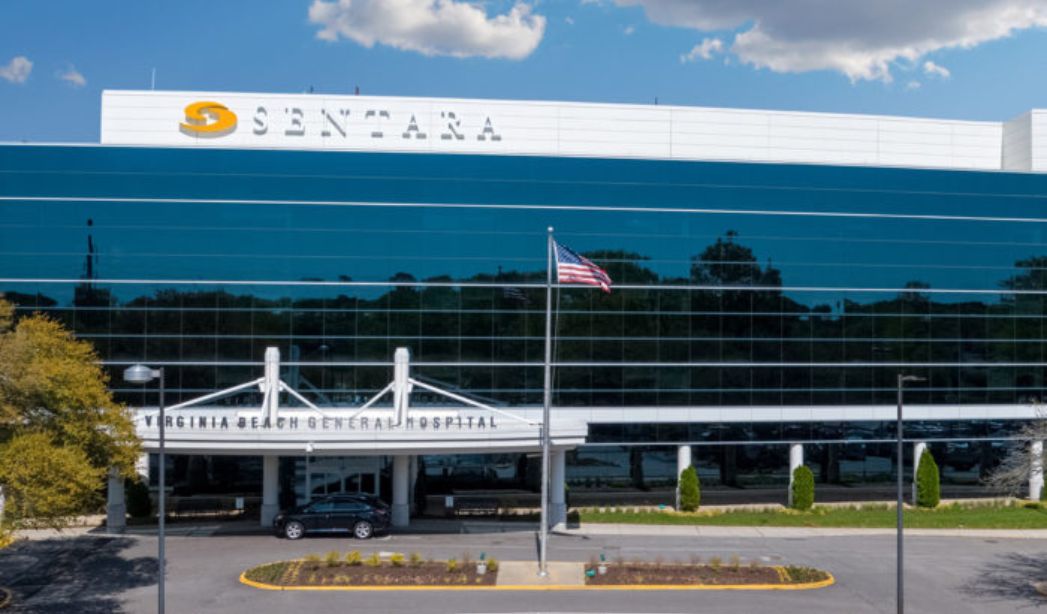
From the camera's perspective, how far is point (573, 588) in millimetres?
26094

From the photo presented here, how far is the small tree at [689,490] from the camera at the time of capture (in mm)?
39688

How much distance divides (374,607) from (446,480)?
15.2 m

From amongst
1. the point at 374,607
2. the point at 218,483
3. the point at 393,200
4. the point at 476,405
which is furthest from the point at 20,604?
the point at 393,200

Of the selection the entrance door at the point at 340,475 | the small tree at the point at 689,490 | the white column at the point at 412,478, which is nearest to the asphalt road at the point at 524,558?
the entrance door at the point at 340,475

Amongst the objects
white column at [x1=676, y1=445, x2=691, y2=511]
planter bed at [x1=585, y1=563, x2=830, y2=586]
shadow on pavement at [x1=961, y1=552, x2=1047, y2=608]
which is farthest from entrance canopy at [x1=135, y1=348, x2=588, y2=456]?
shadow on pavement at [x1=961, y1=552, x2=1047, y2=608]

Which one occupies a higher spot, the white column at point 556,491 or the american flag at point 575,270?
the american flag at point 575,270

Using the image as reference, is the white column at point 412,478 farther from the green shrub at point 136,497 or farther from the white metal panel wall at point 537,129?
the white metal panel wall at point 537,129

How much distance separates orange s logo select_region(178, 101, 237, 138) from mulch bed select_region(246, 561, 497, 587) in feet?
64.9

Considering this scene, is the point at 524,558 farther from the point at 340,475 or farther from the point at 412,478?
the point at 340,475

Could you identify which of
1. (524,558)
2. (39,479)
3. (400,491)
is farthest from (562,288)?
(39,479)

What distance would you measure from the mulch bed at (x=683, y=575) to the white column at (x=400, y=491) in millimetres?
9201

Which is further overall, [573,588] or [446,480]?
[446,480]

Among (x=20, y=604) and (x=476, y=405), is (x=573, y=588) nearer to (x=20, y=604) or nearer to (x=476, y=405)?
(x=476, y=405)

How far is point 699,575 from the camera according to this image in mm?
27328
